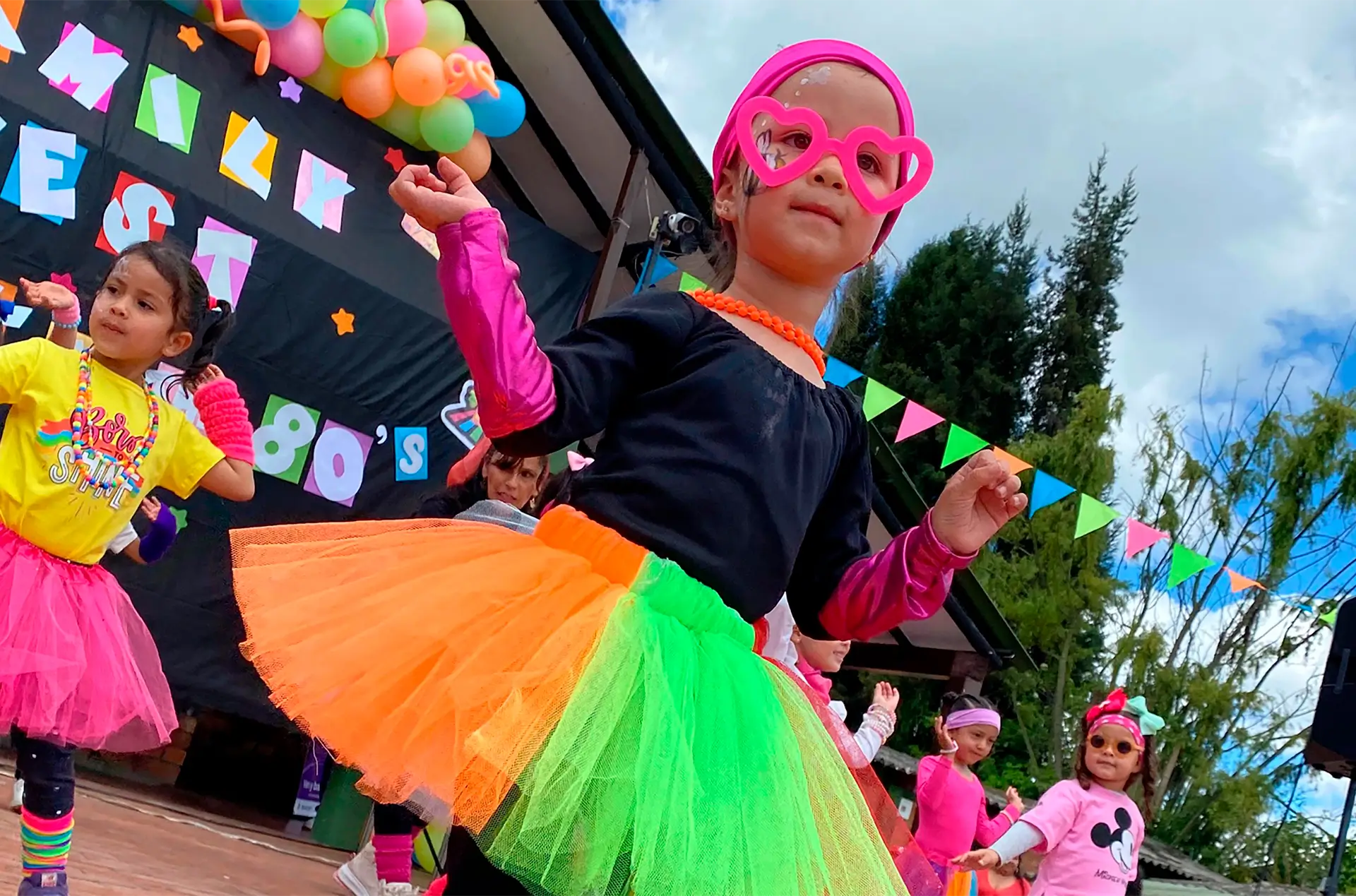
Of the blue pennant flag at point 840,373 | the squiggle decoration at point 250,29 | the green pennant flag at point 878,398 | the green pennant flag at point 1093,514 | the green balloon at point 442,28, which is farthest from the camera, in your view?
the green pennant flag at point 1093,514

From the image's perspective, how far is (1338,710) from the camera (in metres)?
6.13

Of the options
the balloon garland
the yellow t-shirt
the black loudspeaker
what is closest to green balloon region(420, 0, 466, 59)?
the balloon garland

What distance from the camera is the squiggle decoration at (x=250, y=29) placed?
15.8 feet

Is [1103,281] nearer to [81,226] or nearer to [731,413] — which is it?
[81,226]

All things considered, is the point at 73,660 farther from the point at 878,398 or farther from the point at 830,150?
the point at 878,398

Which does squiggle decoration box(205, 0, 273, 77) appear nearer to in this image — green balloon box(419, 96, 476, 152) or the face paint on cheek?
green balloon box(419, 96, 476, 152)

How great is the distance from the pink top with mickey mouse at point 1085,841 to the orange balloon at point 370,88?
4262 millimetres

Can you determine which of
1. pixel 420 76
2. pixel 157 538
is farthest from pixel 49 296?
pixel 420 76

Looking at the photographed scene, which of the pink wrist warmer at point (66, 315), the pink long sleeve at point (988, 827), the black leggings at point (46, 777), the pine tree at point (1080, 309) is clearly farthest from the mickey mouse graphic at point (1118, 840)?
the pine tree at point (1080, 309)

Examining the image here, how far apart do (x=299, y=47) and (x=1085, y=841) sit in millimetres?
4698

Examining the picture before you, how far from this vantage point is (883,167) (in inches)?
66.6

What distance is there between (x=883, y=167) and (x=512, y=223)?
445 cm

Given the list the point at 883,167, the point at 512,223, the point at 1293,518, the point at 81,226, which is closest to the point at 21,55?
the point at 81,226

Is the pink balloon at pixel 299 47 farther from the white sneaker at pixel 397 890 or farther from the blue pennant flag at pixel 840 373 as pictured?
the white sneaker at pixel 397 890
